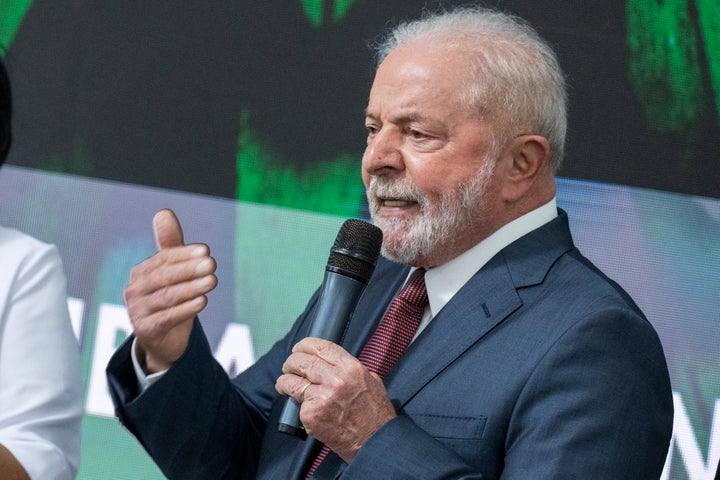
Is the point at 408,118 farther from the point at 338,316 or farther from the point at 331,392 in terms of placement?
the point at 331,392

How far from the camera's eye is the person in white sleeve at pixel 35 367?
6.71ft

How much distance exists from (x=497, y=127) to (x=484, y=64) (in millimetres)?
135

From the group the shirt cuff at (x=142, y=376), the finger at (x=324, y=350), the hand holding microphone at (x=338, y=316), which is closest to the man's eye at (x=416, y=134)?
the hand holding microphone at (x=338, y=316)

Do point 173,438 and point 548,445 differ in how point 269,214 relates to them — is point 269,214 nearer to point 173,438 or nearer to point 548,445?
point 173,438

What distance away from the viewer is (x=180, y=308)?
1.86m

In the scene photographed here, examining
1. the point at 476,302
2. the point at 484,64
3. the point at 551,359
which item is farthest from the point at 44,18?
the point at 551,359

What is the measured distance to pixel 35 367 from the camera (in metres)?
2.09

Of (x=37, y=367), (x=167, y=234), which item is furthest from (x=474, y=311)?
(x=37, y=367)

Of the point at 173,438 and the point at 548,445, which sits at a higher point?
the point at 548,445

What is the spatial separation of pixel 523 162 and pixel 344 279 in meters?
0.53

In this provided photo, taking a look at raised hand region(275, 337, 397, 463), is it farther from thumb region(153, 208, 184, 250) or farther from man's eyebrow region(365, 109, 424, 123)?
man's eyebrow region(365, 109, 424, 123)

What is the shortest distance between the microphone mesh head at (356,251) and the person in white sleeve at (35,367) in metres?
0.61

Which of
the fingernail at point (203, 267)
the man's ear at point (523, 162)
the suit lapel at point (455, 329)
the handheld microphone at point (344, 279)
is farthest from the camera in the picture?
the man's ear at point (523, 162)

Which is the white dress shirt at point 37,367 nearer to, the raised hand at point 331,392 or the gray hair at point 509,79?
the raised hand at point 331,392
